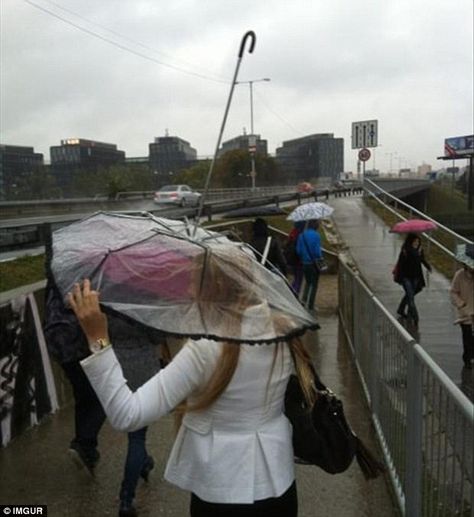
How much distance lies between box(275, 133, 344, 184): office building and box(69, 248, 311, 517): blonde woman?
101 meters

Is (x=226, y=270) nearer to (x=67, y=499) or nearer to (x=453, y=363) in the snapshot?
(x=67, y=499)

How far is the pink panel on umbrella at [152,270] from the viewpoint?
6.84ft

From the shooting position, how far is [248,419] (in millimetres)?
2107

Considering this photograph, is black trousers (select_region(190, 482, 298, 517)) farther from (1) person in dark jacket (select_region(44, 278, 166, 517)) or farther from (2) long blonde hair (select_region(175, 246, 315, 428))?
(1) person in dark jacket (select_region(44, 278, 166, 517))

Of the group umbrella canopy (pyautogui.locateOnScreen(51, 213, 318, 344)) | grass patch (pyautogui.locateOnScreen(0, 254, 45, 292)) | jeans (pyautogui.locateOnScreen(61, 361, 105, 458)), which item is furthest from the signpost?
umbrella canopy (pyautogui.locateOnScreen(51, 213, 318, 344))

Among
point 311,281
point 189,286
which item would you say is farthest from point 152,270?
point 311,281

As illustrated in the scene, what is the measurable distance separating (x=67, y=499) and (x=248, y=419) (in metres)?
2.39

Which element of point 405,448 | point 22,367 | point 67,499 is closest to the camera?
point 405,448

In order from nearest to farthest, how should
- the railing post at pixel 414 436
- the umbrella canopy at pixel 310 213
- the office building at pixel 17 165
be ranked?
the railing post at pixel 414 436 < the umbrella canopy at pixel 310 213 < the office building at pixel 17 165

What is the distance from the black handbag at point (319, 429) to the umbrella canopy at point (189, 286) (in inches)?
12.0

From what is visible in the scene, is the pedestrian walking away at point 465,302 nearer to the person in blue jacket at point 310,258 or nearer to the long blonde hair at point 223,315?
the person in blue jacket at point 310,258

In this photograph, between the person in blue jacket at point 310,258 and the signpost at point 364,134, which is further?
the signpost at point 364,134

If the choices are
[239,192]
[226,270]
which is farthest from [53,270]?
[239,192]

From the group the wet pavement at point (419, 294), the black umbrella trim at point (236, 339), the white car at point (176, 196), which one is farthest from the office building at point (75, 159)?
the black umbrella trim at point (236, 339)
